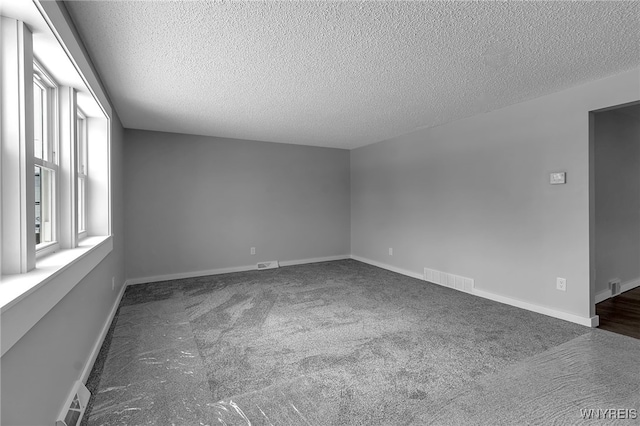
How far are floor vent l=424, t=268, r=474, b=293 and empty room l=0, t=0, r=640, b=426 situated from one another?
0.02 m

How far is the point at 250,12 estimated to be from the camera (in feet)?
5.52

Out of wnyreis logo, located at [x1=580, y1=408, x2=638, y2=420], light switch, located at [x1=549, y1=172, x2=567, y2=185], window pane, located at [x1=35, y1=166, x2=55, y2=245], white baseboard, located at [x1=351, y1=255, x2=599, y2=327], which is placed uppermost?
light switch, located at [x1=549, y1=172, x2=567, y2=185]

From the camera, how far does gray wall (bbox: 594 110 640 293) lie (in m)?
3.49

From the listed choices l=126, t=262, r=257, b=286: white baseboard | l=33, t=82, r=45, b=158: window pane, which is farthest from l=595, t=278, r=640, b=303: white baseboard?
l=33, t=82, r=45, b=158: window pane

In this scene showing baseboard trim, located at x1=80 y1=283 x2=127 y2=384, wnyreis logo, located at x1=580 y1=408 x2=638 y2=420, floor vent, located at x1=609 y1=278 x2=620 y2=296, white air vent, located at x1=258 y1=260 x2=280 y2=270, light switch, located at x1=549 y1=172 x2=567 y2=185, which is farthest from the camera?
white air vent, located at x1=258 y1=260 x2=280 y2=270

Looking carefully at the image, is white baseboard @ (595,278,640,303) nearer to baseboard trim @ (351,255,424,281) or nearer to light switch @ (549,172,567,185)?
light switch @ (549,172,567,185)

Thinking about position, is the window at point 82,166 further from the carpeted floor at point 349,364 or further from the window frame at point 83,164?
the carpeted floor at point 349,364

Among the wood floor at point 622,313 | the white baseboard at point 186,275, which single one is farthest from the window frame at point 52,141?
the wood floor at point 622,313

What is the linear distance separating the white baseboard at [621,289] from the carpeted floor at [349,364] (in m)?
1.16

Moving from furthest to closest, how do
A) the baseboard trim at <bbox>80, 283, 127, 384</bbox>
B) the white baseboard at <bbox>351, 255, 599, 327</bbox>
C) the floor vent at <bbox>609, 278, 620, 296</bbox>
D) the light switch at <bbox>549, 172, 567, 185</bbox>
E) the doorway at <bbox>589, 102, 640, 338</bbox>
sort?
the floor vent at <bbox>609, 278, 620, 296</bbox>, the doorway at <bbox>589, 102, 640, 338</bbox>, the light switch at <bbox>549, 172, 567, 185</bbox>, the white baseboard at <bbox>351, 255, 599, 327</bbox>, the baseboard trim at <bbox>80, 283, 127, 384</bbox>

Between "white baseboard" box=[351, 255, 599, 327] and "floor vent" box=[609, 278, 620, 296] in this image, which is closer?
"white baseboard" box=[351, 255, 599, 327]

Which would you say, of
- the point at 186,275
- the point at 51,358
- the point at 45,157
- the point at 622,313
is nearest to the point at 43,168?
the point at 45,157

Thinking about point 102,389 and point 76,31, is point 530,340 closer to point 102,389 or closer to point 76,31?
point 102,389

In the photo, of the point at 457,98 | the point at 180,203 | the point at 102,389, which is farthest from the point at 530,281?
the point at 180,203
